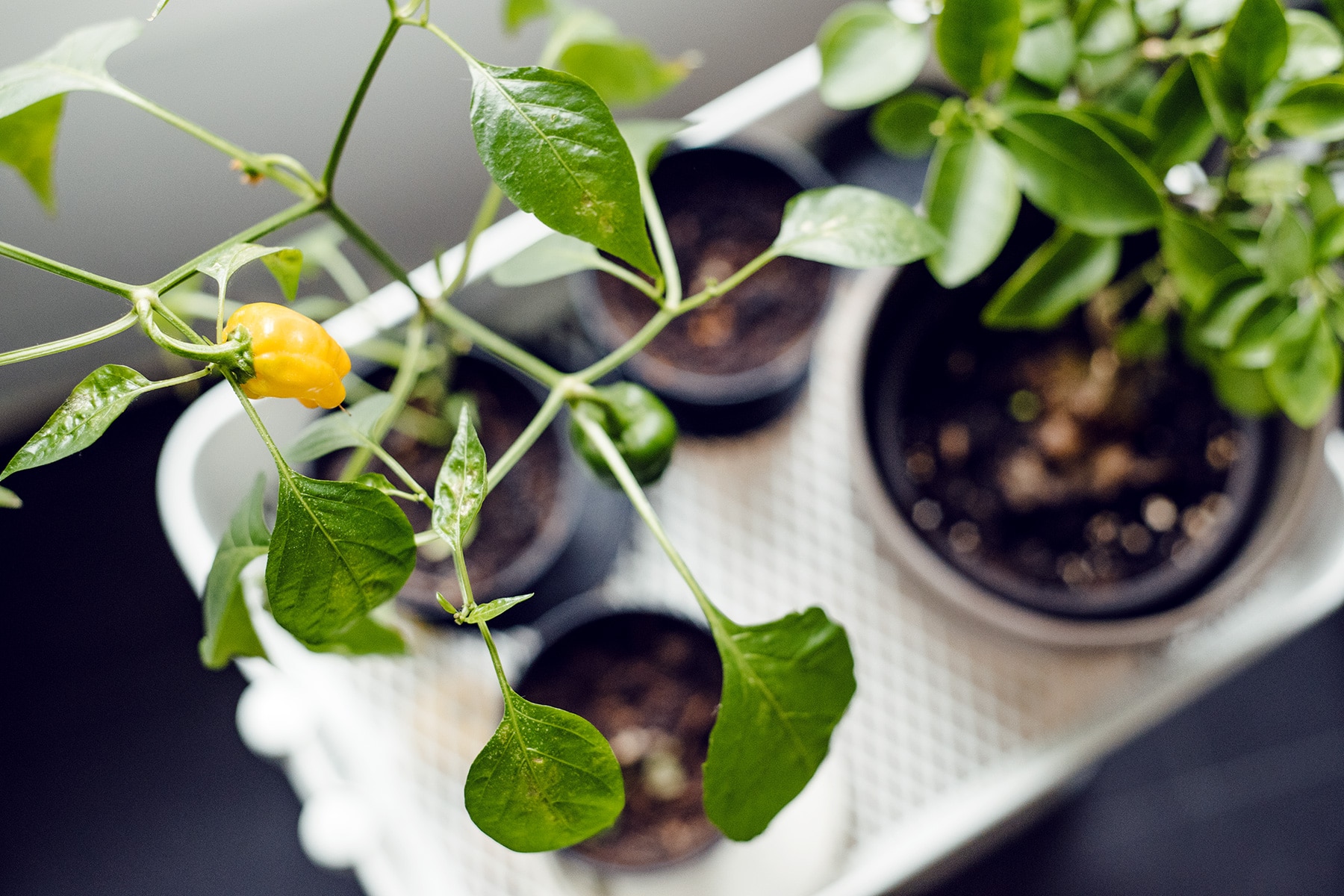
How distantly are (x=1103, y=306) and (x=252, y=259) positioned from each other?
2.01ft

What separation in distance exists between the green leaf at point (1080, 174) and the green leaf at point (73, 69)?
1.32ft

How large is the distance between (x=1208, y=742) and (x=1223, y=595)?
2.54ft

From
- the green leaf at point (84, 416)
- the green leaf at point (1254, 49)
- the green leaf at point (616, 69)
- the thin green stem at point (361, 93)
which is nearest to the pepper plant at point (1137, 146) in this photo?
the green leaf at point (1254, 49)

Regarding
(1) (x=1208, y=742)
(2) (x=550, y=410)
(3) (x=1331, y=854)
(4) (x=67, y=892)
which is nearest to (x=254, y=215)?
(2) (x=550, y=410)

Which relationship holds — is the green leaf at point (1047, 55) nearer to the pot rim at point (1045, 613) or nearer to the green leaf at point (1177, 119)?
the green leaf at point (1177, 119)

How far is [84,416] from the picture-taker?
12.1 inches

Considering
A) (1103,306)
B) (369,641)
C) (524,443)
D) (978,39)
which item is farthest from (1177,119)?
(369,641)

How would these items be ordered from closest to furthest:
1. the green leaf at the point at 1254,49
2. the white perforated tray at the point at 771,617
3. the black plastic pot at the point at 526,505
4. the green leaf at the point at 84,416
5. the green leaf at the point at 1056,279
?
the green leaf at the point at 84,416, the green leaf at the point at 1254,49, the green leaf at the point at 1056,279, the white perforated tray at the point at 771,617, the black plastic pot at the point at 526,505

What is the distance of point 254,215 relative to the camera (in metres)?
0.98

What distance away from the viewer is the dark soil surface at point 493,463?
0.78 meters

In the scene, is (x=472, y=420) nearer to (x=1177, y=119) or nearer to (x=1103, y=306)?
(x=1177, y=119)

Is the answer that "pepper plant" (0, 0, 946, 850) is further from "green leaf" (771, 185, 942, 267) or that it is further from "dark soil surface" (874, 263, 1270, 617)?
"dark soil surface" (874, 263, 1270, 617)

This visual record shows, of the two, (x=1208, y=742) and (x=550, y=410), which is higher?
(x=550, y=410)

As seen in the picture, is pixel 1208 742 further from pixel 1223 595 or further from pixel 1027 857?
pixel 1223 595
